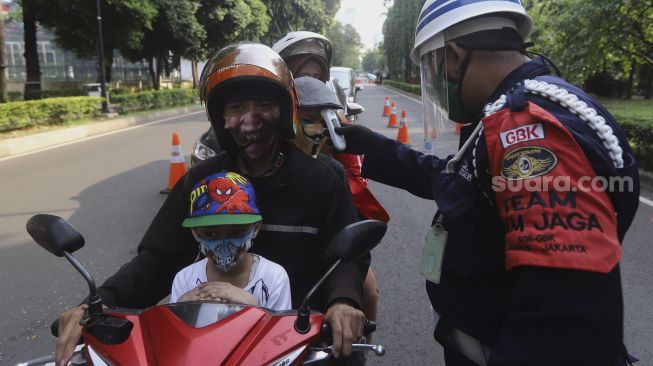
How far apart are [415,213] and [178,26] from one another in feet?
67.5

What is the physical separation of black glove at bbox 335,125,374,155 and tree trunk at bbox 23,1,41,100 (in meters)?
20.1

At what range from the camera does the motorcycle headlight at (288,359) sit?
1313 mm

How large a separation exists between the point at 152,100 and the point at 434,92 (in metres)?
22.2

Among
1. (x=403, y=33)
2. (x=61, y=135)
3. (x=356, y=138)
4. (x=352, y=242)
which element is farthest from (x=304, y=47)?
(x=403, y=33)

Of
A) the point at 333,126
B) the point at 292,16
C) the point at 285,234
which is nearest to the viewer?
the point at 285,234

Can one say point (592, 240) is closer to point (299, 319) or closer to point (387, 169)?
point (299, 319)

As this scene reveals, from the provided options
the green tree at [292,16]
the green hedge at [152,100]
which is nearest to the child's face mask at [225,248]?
the green hedge at [152,100]

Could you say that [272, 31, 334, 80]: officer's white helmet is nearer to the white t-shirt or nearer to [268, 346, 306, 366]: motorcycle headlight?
the white t-shirt

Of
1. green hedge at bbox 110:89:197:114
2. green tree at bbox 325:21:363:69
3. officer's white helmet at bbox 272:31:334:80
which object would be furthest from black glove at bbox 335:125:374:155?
green tree at bbox 325:21:363:69

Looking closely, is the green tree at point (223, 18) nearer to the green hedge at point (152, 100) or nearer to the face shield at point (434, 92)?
the green hedge at point (152, 100)

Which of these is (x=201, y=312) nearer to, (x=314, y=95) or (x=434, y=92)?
(x=434, y=92)

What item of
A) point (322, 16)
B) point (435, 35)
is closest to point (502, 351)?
point (435, 35)

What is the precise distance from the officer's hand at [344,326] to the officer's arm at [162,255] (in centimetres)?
72

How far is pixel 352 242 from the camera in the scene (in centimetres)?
155
